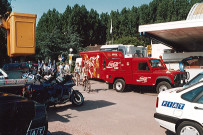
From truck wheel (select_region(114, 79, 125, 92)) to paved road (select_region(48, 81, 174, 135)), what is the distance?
3.19m

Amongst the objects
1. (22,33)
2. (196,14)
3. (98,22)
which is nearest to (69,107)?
(22,33)

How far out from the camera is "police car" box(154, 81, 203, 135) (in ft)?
13.3

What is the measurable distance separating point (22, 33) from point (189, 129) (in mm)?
4825

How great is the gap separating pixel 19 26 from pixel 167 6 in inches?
1731

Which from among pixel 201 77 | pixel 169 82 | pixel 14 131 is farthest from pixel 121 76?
pixel 14 131

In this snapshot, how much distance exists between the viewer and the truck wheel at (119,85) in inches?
483

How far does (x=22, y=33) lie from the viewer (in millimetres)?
5477

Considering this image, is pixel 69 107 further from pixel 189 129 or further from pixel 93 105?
pixel 189 129

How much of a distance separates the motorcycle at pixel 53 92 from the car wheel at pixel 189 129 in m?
4.64

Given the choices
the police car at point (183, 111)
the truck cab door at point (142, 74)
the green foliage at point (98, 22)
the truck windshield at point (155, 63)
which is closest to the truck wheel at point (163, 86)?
the truck cab door at point (142, 74)

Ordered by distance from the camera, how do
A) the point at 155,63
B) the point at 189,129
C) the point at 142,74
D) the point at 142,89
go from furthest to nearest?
the point at 142,89, the point at 155,63, the point at 142,74, the point at 189,129

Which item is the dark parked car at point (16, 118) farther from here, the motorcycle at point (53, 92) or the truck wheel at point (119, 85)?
the truck wheel at point (119, 85)

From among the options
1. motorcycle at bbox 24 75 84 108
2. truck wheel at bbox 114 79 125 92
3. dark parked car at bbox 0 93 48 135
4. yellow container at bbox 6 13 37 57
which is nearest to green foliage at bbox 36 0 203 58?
truck wheel at bbox 114 79 125 92

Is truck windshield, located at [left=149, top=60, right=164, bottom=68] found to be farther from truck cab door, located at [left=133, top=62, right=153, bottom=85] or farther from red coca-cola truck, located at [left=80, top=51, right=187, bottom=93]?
truck cab door, located at [left=133, top=62, right=153, bottom=85]
